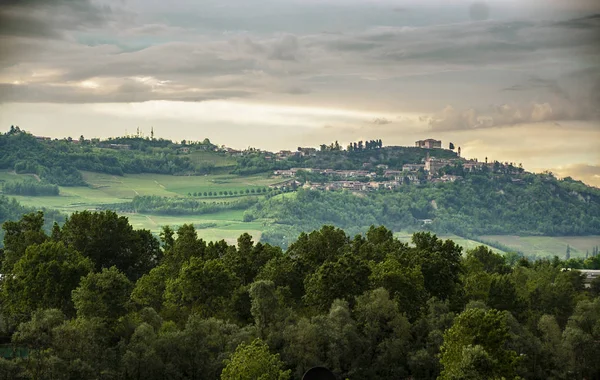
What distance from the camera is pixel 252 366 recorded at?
1451 inches

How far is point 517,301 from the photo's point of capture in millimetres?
54875

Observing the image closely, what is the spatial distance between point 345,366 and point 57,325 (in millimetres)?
13933

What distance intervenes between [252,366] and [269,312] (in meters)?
9.52

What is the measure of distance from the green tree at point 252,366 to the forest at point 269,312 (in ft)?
0.16

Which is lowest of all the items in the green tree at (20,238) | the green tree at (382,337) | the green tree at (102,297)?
the green tree at (382,337)

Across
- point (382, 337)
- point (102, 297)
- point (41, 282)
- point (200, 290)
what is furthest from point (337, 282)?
point (41, 282)

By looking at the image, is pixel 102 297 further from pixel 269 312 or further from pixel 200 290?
pixel 269 312

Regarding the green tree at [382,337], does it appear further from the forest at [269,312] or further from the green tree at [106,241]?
the green tree at [106,241]

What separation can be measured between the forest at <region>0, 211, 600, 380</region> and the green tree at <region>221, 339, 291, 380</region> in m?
0.05

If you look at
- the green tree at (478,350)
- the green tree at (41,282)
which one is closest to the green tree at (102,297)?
the green tree at (41,282)

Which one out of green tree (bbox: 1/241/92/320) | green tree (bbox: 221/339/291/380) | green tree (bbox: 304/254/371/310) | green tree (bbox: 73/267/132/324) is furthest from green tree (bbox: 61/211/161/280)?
green tree (bbox: 221/339/291/380)

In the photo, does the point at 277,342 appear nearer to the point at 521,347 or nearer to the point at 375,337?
the point at 375,337

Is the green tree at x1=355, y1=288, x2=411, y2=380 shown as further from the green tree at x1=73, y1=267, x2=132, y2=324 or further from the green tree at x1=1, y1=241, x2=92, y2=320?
the green tree at x1=1, y1=241, x2=92, y2=320

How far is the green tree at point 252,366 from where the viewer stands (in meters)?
36.7
